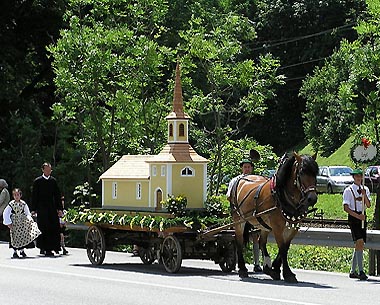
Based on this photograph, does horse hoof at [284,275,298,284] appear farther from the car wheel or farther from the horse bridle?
the car wheel

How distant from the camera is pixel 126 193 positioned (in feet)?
66.0

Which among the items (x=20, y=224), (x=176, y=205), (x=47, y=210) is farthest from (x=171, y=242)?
(x=47, y=210)

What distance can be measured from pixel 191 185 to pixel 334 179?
117 feet

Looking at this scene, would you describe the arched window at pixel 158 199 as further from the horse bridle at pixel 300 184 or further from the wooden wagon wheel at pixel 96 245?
the horse bridle at pixel 300 184

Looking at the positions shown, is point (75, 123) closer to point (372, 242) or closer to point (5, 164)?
point (5, 164)

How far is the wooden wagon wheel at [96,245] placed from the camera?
65.6 ft

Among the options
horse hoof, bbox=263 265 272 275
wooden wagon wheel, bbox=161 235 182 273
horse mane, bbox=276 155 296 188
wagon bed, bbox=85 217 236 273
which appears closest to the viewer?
horse mane, bbox=276 155 296 188

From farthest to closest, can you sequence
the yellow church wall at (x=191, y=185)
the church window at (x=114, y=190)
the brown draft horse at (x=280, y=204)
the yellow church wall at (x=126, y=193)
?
1. the church window at (x=114, y=190)
2. the yellow church wall at (x=126, y=193)
3. the yellow church wall at (x=191, y=185)
4. the brown draft horse at (x=280, y=204)

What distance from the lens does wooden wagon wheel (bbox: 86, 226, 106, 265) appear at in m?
20.0

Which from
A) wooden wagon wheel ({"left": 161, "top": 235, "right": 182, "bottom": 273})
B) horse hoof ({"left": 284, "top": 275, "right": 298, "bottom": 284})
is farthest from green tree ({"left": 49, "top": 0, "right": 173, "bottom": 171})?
horse hoof ({"left": 284, "top": 275, "right": 298, "bottom": 284})

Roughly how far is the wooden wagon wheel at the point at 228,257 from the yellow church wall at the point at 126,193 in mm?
1788

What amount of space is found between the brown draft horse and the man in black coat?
6.87 metres

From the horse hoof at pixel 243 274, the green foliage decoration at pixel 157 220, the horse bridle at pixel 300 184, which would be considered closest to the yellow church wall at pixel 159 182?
the green foliage decoration at pixel 157 220

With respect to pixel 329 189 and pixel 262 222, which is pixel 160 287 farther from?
pixel 329 189
